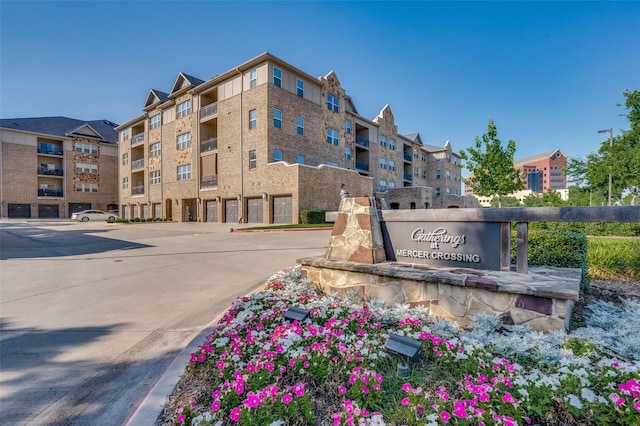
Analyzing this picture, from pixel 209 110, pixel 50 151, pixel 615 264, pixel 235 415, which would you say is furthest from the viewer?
pixel 50 151

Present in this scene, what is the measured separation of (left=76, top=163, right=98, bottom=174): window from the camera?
47.6 metres

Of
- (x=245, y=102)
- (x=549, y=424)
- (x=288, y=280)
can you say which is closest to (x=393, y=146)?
(x=245, y=102)

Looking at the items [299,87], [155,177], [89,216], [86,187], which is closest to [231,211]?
[299,87]

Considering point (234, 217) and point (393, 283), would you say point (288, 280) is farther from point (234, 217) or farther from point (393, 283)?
point (234, 217)

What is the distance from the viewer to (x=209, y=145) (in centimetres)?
3080

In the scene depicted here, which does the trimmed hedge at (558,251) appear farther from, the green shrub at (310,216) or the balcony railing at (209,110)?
the balcony railing at (209,110)

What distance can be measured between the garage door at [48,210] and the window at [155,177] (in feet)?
68.7

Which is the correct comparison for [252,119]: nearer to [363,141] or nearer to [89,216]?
[363,141]

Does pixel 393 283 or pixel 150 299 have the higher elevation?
pixel 393 283

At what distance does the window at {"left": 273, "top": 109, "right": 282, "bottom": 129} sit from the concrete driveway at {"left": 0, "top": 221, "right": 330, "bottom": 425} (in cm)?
1900

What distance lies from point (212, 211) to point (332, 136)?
14.9 m

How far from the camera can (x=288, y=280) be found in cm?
602

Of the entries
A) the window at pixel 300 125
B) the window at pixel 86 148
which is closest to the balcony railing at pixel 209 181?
the window at pixel 300 125

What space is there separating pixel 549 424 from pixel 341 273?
11.5 feet
